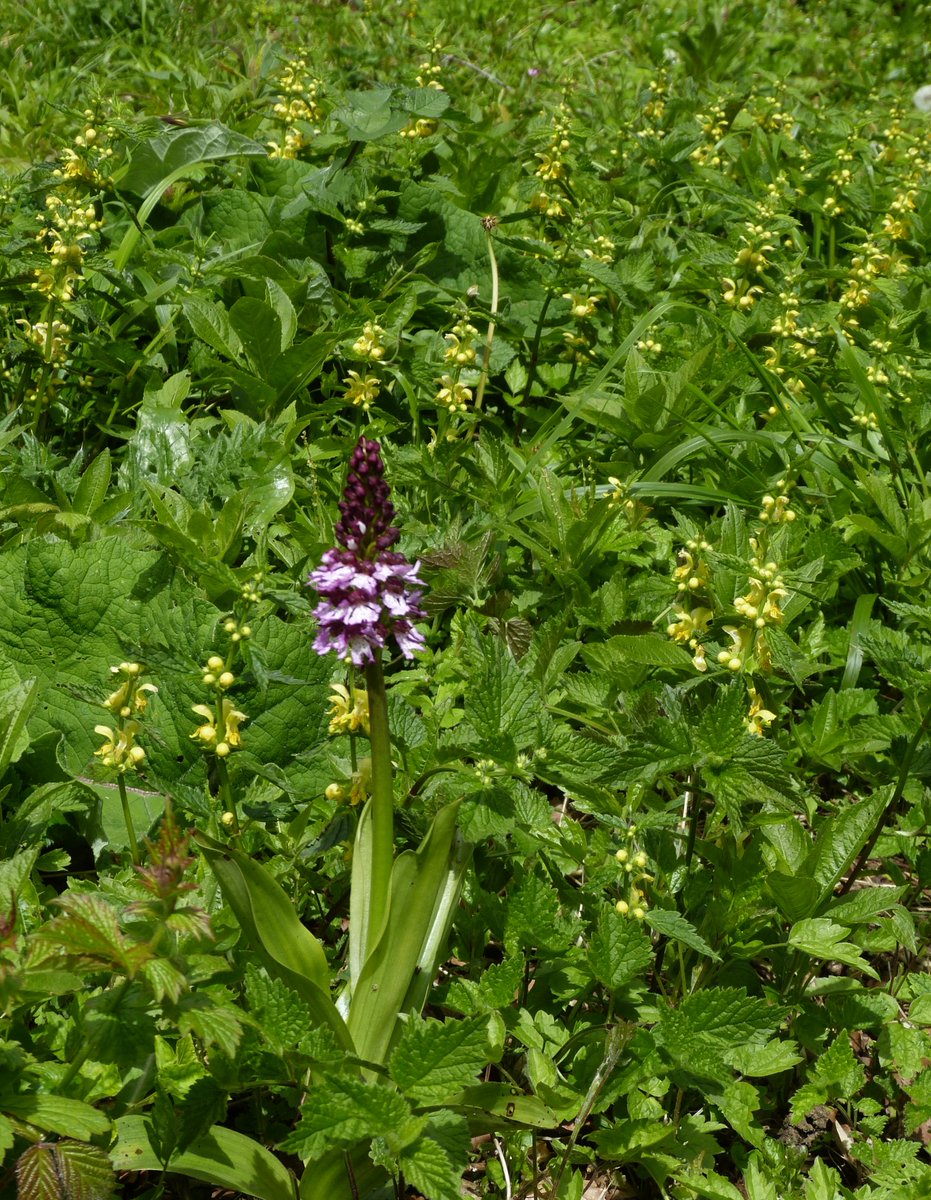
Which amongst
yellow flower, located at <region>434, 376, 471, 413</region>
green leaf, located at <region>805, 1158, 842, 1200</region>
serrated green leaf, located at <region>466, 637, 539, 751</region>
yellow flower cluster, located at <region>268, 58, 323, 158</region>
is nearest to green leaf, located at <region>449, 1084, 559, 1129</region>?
green leaf, located at <region>805, 1158, 842, 1200</region>

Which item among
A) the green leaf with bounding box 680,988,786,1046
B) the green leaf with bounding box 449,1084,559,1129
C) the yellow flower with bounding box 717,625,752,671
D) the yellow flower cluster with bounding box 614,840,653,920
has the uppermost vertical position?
the yellow flower with bounding box 717,625,752,671

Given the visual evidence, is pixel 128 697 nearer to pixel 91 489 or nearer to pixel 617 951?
pixel 617 951

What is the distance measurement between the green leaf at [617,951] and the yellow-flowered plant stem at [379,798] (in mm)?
408

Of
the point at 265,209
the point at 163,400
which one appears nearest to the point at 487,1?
the point at 265,209

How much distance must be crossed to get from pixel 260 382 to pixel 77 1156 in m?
2.25

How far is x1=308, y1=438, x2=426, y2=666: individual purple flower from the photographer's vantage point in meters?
1.58

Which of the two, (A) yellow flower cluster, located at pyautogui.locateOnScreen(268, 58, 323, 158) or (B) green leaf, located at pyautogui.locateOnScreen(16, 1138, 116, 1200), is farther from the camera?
(A) yellow flower cluster, located at pyautogui.locateOnScreen(268, 58, 323, 158)

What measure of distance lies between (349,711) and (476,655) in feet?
0.90

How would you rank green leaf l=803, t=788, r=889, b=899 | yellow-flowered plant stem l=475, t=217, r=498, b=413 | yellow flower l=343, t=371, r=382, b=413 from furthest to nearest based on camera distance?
yellow-flowered plant stem l=475, t=217, r=498, b=413 < yellow flower l=343, t=371, r=382, b=413 < green leaf l=803, t=788, r=889, b=899

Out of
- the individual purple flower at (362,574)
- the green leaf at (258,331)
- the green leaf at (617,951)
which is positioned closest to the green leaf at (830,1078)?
the green leaf at (617,951)

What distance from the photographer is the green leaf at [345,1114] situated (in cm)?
156

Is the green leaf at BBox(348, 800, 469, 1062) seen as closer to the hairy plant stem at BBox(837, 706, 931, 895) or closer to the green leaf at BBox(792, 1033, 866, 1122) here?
the green leaf at BBox(792, 1033, 866, 1122)

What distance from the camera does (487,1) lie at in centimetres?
683

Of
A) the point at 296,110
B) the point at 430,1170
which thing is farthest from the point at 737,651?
the point at 296,110
